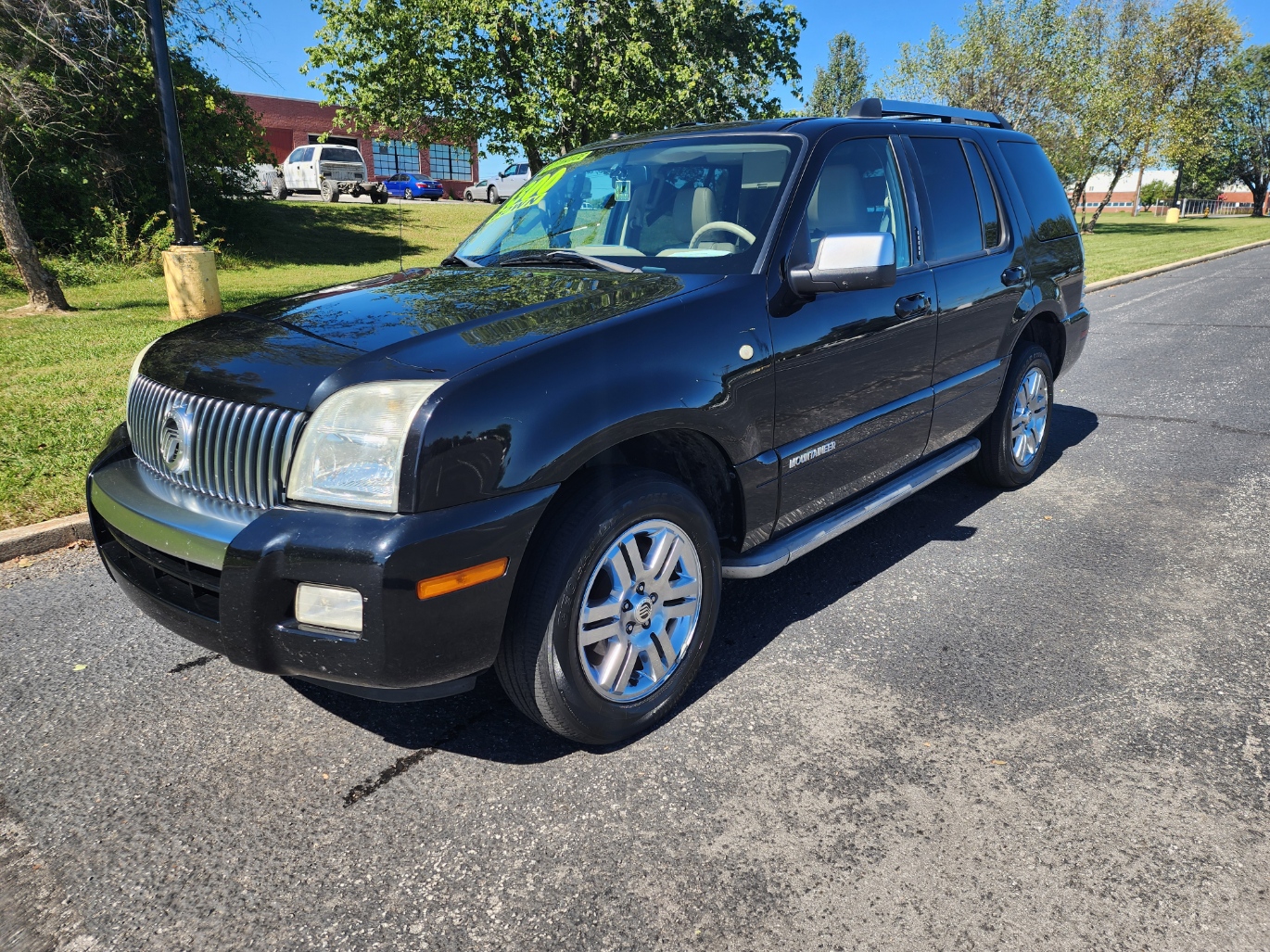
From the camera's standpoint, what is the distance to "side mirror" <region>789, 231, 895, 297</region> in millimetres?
2977

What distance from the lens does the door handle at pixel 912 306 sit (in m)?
3.71

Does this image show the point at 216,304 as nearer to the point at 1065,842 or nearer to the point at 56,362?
the point at 56,362

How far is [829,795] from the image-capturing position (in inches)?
100

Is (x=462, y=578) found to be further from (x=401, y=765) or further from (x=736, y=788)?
(x=736, y=788)

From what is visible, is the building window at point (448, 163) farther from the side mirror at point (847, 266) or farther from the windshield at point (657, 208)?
the side mirror at point (847, 266)

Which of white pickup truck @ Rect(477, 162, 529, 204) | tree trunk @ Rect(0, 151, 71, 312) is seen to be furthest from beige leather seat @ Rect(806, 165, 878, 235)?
white pickup truck @ Rect(477, 162, 529, 204)

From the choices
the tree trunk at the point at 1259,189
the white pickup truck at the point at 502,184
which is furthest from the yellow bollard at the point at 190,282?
the tree trunk at the point at 1259,189

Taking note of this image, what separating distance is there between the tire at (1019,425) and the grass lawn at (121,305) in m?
3.34

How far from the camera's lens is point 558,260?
3.50m

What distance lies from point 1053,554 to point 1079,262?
7.18 ft

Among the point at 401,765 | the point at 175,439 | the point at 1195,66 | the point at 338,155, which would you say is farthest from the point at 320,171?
the point at 1195,66

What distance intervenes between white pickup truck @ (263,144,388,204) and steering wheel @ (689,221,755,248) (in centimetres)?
2500

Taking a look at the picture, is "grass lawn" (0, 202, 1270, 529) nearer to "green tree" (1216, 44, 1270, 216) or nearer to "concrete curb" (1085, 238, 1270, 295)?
"concrete curb" (1085, 238, 1270, 295)

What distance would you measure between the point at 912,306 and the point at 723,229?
993 mm
